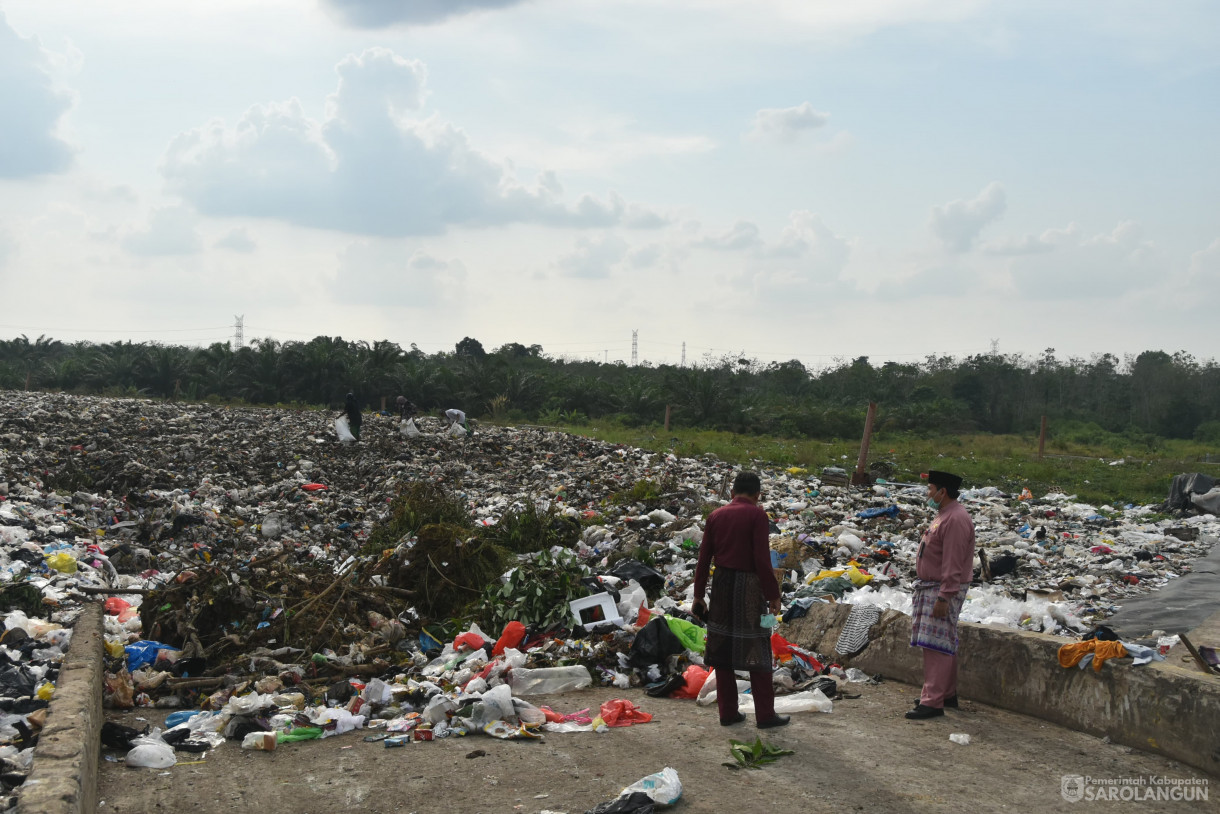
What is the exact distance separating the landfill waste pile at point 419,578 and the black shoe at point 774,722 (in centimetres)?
34

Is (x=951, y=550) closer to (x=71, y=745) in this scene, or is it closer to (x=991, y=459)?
(x=71, y=745)

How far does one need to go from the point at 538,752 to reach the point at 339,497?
828 centimetres

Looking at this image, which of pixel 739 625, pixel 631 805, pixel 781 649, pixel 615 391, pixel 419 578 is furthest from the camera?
pixel 615 391

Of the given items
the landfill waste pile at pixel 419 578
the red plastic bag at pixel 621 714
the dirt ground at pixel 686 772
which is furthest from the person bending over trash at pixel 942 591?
the red plastic bag at pixel 621 714

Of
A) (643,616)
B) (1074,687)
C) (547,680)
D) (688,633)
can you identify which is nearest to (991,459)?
(643,616)

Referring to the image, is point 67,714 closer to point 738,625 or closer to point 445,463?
point 738,625

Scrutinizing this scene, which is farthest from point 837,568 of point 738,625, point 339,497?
point 339,497

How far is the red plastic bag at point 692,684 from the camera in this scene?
4.88m

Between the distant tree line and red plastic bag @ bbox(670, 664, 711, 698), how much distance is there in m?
19.7

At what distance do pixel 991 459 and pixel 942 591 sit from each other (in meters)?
13.6

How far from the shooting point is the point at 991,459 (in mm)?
16797

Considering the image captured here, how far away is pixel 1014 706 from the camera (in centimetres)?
448

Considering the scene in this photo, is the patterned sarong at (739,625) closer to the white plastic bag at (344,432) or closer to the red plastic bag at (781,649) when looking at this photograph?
the red plastic bag at (781,649)

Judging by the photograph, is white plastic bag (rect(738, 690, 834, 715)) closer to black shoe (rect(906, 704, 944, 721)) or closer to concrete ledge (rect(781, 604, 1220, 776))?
black shoe (rect(906, 704, 944, 721))
